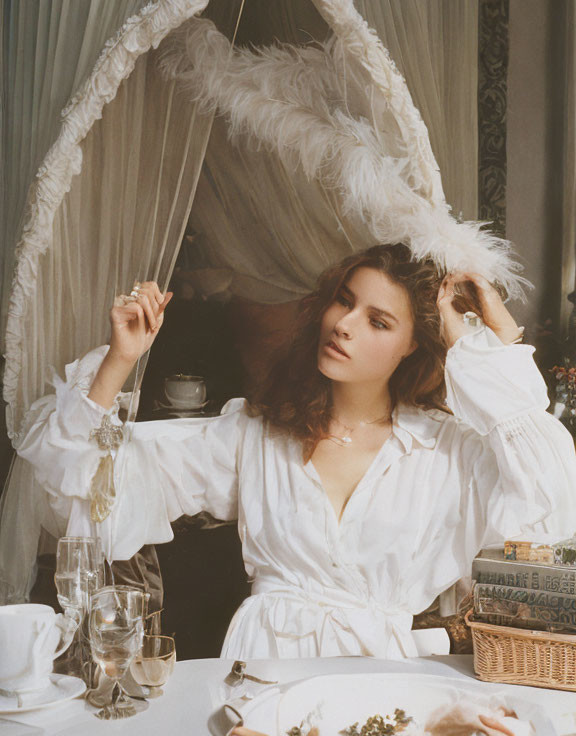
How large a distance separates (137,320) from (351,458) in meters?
0.70

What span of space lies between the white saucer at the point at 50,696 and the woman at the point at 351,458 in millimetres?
413

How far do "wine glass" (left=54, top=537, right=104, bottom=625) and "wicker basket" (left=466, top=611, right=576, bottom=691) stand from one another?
3.18ft

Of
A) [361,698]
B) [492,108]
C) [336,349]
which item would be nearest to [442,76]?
[492,108]

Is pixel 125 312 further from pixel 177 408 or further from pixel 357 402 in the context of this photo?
pixel 357 402

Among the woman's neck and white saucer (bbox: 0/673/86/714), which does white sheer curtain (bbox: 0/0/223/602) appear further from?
the woman's neck

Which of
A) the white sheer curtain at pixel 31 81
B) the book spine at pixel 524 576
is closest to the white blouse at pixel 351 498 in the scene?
the book spine at pixel 524 576

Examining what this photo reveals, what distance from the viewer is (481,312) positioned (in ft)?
6.60

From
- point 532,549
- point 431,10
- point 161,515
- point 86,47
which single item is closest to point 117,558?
point 161,515

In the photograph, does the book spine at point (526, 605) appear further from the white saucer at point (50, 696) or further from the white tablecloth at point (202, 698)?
the white saucer at point (50, 696)

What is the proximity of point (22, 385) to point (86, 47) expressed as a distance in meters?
0.95

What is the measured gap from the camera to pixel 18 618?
5.23 feet

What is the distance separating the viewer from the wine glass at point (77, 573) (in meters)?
1.86

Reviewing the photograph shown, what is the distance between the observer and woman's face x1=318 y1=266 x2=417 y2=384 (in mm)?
2006

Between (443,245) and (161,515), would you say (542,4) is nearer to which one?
(443,245)
